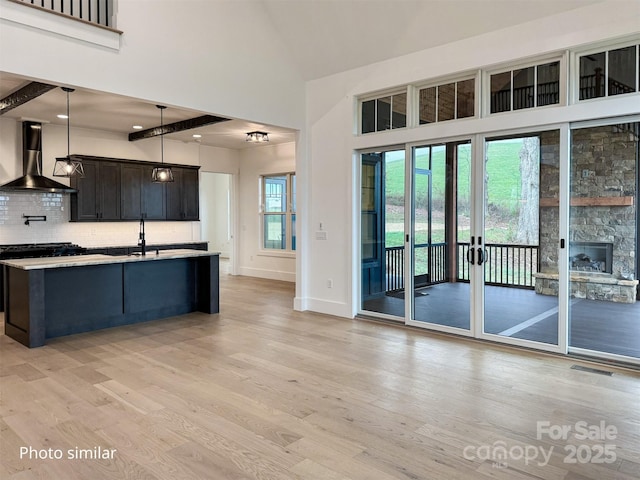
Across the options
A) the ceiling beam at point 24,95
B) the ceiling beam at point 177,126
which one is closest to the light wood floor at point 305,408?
the ceiling beam at point 24,95

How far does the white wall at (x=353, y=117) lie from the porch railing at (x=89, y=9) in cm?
278

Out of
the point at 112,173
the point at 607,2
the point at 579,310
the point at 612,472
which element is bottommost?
the point at 612,472

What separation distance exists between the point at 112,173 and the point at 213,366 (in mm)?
5535

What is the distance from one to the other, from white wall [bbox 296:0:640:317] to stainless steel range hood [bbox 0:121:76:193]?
3983mm

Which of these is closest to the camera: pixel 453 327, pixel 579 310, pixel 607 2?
pixel 607 2

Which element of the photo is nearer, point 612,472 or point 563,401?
point 612,472

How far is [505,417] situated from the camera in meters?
3.05

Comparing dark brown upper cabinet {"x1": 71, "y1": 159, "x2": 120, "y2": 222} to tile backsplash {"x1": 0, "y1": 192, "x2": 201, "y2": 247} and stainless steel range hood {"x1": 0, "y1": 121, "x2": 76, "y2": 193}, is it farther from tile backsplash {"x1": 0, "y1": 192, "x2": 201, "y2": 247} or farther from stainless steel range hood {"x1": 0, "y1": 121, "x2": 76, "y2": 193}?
stainless steel range hood {"x1": 0, "y1": 121, "x2": 76, "y2": 193}

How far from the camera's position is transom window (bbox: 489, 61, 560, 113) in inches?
176

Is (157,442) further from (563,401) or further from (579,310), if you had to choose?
(579,310)

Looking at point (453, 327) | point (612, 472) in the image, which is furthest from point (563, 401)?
point (453, 327)

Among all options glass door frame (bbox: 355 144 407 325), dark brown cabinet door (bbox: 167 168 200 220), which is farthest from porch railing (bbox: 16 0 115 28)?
dark brown cabinet door (bbox: 167 168 200 220)

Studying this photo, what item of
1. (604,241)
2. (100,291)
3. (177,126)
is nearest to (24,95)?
(177,126)

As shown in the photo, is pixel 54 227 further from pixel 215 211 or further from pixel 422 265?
pixel 215 211
